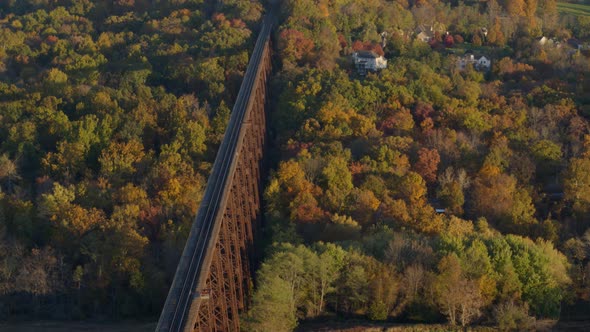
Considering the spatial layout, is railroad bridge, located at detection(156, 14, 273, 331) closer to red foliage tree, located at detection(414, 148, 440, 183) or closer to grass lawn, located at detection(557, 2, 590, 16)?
red foliage tree, located at detection(414, 148, 440, 183)

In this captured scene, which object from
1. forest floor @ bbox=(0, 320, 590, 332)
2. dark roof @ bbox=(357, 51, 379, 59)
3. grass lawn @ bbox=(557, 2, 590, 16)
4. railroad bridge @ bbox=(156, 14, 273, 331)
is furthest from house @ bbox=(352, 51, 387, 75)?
forest floor @ bbox=(0, 320, 590, 332)

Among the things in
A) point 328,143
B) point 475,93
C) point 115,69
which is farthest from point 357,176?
point 115,69

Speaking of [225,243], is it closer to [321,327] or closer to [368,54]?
[321,327]

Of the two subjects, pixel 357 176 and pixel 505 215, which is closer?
pixel 505 215

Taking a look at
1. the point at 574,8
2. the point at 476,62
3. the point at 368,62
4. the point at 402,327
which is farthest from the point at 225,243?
the point at 574,8

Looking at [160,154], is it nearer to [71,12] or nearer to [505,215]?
[505,215]

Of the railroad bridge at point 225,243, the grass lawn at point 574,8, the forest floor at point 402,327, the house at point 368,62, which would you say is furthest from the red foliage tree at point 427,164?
the grass lawn at point 574,8
